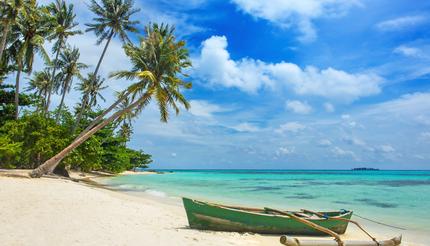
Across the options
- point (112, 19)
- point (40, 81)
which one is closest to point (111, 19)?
point (112, 19)

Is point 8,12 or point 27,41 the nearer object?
point 8,12

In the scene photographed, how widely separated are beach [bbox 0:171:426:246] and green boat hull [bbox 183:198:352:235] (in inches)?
11.2

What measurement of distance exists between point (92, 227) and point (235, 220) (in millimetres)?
3596

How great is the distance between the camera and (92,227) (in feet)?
25.0

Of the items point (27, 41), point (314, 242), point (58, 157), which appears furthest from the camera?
point (27, 41)

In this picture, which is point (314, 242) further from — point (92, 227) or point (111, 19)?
point (111, 19)

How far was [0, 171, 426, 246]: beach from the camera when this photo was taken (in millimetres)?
6551

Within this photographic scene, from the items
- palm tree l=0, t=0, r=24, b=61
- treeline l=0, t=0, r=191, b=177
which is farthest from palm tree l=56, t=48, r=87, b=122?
palm tree l=0, t=0, r=24, b=61

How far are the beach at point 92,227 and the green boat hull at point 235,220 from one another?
0.28 metres

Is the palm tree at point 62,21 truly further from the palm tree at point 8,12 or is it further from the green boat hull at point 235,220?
the green boat hull at point 235,220

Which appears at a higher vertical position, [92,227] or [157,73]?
[157,73]

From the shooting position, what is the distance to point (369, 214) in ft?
50.4

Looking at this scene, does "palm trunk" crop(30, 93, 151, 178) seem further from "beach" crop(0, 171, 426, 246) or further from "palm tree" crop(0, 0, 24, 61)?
"beach" crop(0, 171, 426, 246)

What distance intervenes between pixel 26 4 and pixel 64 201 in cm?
1399
